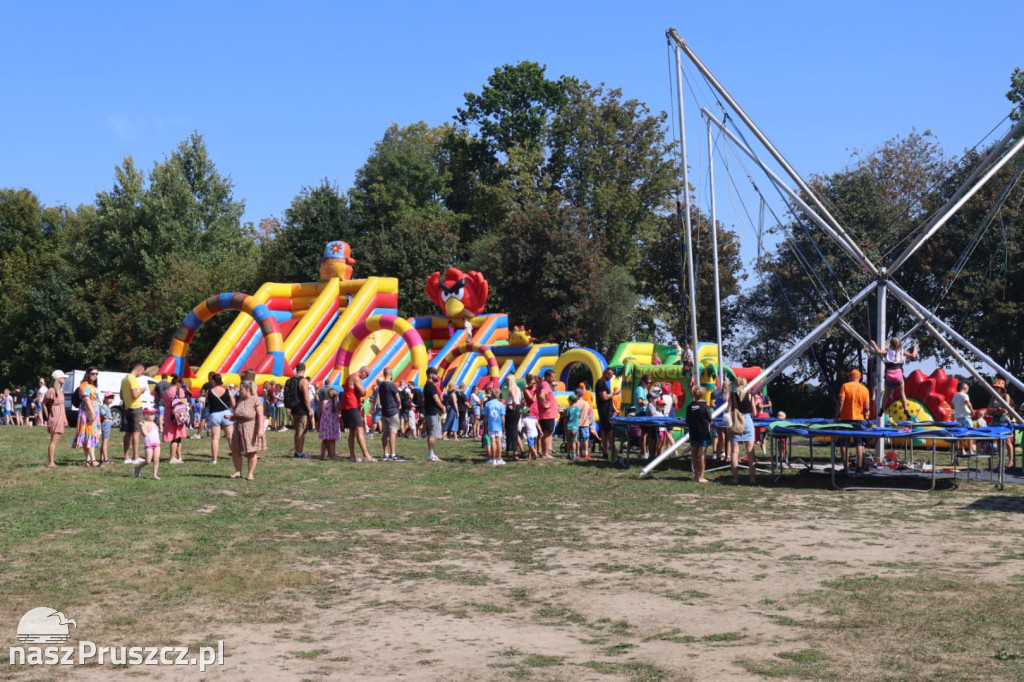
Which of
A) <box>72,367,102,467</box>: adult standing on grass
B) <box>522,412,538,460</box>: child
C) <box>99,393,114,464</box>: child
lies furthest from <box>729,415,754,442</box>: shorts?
<box>99,393,114,464</box>: child

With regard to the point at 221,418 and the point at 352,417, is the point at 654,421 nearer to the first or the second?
the point at 352,417

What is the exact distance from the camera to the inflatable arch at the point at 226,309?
1284 inches

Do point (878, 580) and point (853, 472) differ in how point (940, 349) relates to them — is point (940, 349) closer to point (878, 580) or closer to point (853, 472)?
point (853, 472)

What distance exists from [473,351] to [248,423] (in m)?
19.6

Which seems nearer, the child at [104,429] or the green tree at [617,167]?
the child at [104,429]

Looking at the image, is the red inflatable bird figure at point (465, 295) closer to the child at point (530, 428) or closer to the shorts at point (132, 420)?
the child at point (530, 428)

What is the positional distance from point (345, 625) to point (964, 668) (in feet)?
13.0

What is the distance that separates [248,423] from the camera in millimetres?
15578

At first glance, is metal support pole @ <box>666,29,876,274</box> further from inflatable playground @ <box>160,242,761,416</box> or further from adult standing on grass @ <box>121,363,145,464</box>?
inflatable playground @ <box>160,242,761,416</box>

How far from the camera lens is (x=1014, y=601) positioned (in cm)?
801

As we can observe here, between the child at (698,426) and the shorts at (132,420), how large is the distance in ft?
26.6

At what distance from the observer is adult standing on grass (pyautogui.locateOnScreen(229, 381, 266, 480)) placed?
15.5 metres

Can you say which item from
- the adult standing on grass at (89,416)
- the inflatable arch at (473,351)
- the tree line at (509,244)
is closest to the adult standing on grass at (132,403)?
the adult standing on grass at (89,416)

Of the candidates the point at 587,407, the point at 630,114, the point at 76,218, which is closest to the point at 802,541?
the point at 587,407
